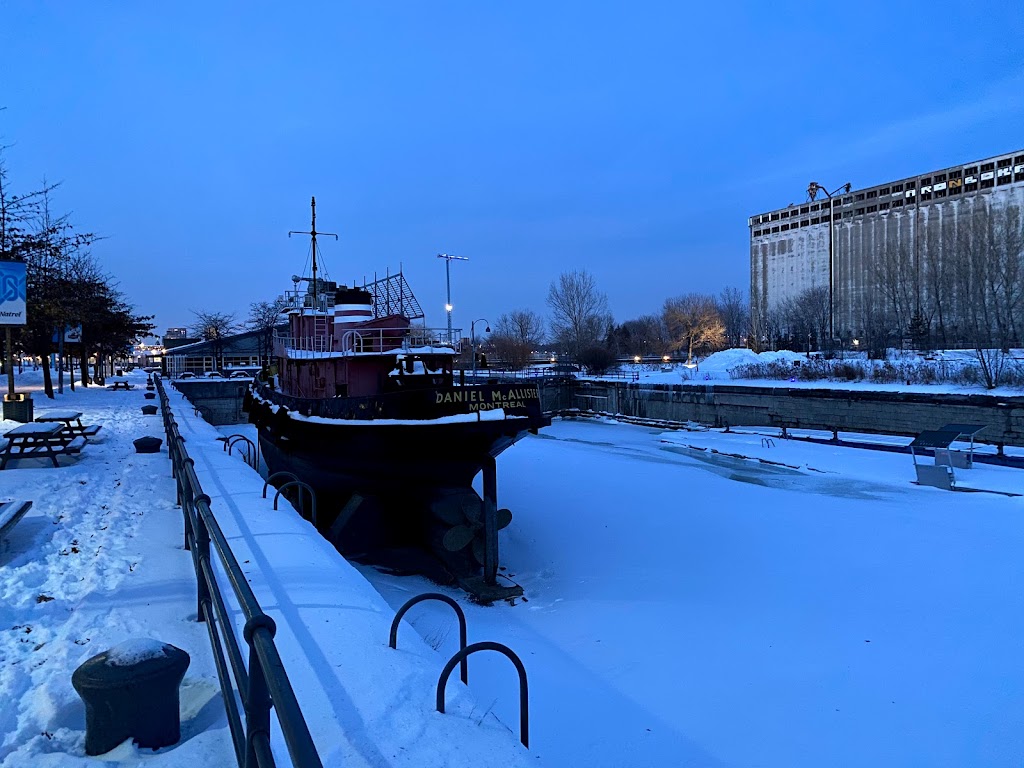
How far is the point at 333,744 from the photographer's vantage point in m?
2.82

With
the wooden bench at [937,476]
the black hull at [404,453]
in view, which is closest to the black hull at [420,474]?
the black hull at [404,453]

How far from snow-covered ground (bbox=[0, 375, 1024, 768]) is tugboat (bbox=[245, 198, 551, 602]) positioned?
2.77 ft

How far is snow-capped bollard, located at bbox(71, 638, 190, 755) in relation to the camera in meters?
2.61

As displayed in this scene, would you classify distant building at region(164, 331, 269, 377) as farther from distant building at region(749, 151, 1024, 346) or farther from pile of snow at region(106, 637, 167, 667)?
pile of snow at region(106, 637, 167, 667)

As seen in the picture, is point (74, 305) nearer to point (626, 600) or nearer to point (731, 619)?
point (626, 600)

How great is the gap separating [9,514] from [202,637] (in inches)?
113

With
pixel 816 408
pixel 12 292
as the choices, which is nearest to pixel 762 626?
pixel 12 292

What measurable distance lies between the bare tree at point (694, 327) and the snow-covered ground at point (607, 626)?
1961 inches

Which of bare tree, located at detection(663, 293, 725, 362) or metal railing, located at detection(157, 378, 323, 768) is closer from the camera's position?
metal railing, located at detection(157, 378, 323, 768)

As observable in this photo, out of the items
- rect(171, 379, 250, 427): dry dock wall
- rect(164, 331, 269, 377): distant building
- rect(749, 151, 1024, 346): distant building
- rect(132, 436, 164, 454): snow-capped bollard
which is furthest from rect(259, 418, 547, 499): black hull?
rect(164, 331, 269, 377): distant building

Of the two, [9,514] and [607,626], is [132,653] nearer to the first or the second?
[9,514]

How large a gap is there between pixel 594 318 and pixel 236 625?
63281 mm

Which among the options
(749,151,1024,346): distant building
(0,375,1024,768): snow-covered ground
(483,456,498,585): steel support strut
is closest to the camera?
(0,375,1024,768): snow-covered ground

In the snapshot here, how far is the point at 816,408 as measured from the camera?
29062 mm
